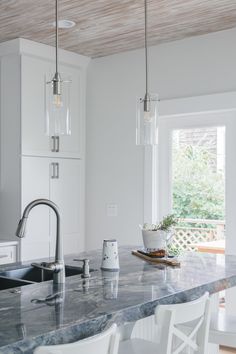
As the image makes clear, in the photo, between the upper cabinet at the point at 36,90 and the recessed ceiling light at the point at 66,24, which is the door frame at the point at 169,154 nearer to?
the upper cabinet at the point at 36,90

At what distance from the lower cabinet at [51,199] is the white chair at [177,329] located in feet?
8.15

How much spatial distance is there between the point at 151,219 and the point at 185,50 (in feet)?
5.22

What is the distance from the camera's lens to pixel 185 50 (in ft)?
14.9

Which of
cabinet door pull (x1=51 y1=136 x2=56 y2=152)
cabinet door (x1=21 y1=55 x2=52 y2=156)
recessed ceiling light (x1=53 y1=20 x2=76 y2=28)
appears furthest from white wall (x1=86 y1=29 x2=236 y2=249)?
recessed ceiling light (x1=53 y1=20 x2=76 y2=28)

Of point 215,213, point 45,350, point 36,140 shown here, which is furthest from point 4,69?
point 45,350

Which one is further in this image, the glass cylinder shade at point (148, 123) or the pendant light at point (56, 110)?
the glass cylinder shade at point (148, 123)

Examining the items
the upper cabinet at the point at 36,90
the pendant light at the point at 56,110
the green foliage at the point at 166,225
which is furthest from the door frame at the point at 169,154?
the pendant light at the point at 56,110

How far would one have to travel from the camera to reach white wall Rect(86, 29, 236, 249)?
4.36 m

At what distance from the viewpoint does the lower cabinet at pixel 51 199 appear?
4637 millimetres

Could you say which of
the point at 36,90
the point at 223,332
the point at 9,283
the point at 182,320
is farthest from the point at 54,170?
the point at 182,320

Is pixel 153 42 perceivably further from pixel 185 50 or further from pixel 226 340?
pixel 226 340

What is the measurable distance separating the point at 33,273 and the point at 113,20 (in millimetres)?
2194

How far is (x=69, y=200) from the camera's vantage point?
5.07m

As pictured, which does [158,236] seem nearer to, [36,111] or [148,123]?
[148,123]
